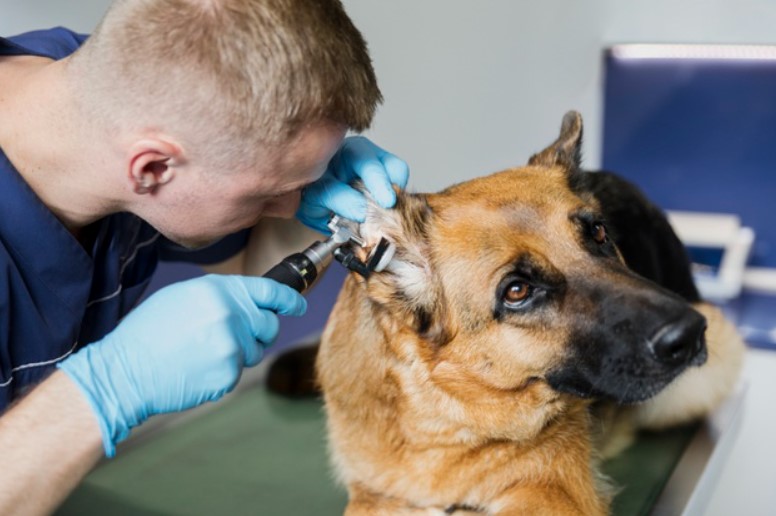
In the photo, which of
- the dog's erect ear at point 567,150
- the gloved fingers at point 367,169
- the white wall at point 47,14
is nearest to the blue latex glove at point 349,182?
the gloved fingers at point 367,169

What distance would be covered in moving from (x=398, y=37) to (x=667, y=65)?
88cm

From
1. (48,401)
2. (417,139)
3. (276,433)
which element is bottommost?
(276,433)

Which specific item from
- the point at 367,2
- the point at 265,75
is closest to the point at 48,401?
the point at 265,75

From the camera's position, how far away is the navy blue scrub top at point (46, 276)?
1434 millimetres

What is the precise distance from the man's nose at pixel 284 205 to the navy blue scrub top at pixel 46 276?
32 centimetres

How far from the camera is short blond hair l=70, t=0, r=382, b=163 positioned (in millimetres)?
1197

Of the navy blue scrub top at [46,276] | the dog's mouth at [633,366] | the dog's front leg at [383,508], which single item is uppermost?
the dog's mouth at [633,366]

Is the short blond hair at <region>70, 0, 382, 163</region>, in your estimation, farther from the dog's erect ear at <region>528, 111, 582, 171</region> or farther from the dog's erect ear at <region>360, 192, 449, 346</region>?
the dog's erect ear at <region>528, 111, 582, 171</region>

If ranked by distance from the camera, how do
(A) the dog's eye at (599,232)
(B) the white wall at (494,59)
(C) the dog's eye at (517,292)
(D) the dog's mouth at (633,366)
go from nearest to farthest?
1. (D) the dog's mouth at (633,366)
2. (C) the dog's eye at (517,292)
3. (A) the dog's eye at (599,232)
4. (B) the white wall at (494,59)

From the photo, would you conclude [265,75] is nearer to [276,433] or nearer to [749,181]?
[276,433]

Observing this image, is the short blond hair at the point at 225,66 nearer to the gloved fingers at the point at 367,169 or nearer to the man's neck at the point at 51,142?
the man's neck at the point at 51,142

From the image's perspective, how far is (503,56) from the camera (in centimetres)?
264

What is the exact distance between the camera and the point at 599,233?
1.54m

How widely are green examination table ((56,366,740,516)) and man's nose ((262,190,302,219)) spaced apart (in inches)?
25.7
